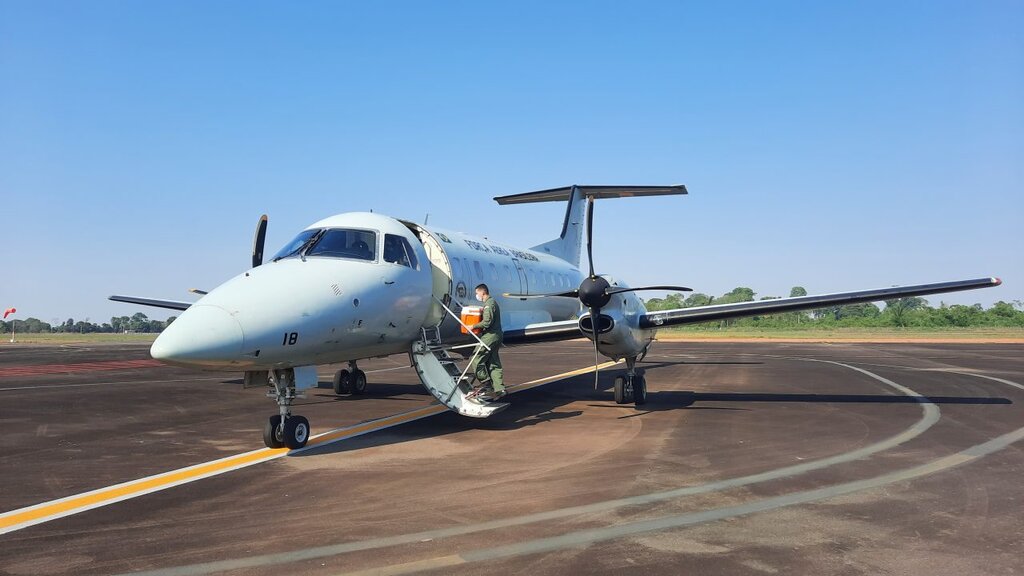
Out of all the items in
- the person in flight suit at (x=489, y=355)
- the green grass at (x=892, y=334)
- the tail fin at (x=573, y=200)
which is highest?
the tail fin at (x=573, y=200)

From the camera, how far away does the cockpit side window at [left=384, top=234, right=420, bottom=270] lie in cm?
1027

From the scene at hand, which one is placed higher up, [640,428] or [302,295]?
[302,295]

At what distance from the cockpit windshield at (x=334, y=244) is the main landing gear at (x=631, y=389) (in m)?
5.66

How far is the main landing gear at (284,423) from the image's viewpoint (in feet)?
27.4

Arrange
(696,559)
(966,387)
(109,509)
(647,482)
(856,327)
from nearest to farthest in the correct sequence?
(696,559), (109,509), (647,482), (966,387), (856,327)

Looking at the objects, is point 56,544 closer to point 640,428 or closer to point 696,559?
point 696,559

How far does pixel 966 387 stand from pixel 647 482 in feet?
43.9

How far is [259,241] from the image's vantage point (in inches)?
469

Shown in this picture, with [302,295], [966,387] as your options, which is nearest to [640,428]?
[302,295]

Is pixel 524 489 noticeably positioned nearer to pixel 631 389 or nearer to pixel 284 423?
pixel 284 423

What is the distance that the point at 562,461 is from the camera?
24.8 feet

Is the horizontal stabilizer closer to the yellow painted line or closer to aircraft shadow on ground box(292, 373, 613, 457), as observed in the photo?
aircraft shadow on ground box(292, 373, 613, 457)

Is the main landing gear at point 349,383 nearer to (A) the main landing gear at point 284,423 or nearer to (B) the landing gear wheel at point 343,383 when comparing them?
(B) the landing gear wheel at point 343,383

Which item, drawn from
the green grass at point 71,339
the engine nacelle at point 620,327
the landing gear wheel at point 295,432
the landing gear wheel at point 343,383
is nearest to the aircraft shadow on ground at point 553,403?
the landing gear wheel at point 295,432
